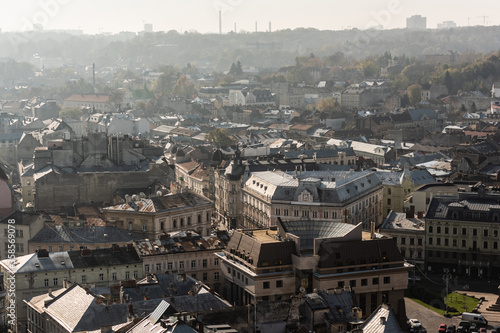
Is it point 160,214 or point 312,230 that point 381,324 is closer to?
point 312,230

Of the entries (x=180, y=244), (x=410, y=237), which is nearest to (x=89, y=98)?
(x=410, y=237)

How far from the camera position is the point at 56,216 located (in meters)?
70.4

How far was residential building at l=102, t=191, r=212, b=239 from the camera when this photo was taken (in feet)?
220

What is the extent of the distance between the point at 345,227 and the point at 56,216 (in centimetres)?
2474

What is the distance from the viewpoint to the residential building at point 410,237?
6694 centimetres

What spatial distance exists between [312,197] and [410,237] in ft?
27.3

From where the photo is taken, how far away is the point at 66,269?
184 ft

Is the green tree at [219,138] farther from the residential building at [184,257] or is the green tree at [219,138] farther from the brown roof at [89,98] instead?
the brown roof at [89,98]

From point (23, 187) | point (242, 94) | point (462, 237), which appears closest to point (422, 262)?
point (462, 237)

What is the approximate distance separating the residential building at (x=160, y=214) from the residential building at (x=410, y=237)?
1348cm

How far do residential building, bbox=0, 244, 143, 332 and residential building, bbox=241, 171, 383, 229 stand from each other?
16.9 metres

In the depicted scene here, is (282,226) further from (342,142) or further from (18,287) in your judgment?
(342,142)

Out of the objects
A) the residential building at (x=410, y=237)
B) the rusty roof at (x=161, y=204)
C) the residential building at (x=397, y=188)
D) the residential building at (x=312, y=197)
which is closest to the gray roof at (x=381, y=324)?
the residential building at (x=410, y=237)

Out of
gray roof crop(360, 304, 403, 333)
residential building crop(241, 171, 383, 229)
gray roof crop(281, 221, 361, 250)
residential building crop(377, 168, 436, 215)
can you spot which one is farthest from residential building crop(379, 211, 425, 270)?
gray roof crop(360, 304, 403, 333)
